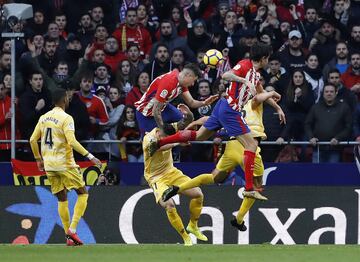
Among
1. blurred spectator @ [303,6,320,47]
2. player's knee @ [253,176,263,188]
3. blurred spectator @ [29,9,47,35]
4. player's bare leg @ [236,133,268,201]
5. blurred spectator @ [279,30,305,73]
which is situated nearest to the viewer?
player's bare leg @ [236,133,268,201]

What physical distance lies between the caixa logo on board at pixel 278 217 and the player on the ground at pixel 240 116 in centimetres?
263

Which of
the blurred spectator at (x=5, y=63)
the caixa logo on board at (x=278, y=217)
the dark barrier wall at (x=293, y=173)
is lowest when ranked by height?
the caixa logo on board at (x=278, y=217)

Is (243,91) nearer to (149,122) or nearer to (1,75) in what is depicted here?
(149,122)

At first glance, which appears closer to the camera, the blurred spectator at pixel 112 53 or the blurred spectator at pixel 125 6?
the blurred spectator at pixel 112 53

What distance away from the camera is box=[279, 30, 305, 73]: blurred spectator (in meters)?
23.4

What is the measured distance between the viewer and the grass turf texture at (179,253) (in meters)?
14.8

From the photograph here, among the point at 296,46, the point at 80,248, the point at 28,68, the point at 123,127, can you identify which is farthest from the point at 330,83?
the point at 80,248

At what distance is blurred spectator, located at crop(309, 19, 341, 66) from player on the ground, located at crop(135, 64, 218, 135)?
6006 mm

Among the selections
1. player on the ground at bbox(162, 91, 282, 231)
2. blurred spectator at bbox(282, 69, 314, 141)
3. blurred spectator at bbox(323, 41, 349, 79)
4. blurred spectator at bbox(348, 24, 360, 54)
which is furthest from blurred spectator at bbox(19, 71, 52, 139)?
blurred spectator at bbox(348, 24, 360, 54)

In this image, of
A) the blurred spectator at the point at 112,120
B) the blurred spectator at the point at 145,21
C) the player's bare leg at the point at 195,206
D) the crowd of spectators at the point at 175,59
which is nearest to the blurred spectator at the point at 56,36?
the crowd of spectators at the point at 175,59

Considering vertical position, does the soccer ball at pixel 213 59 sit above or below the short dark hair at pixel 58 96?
above

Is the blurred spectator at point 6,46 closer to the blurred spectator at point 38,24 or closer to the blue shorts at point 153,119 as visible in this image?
the blurred spectator at point 38,24

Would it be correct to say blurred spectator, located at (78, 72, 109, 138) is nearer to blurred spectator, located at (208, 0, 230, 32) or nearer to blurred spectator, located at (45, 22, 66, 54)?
blurred spectator, located at (45, 22, 66, 54)

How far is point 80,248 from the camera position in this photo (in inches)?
666
